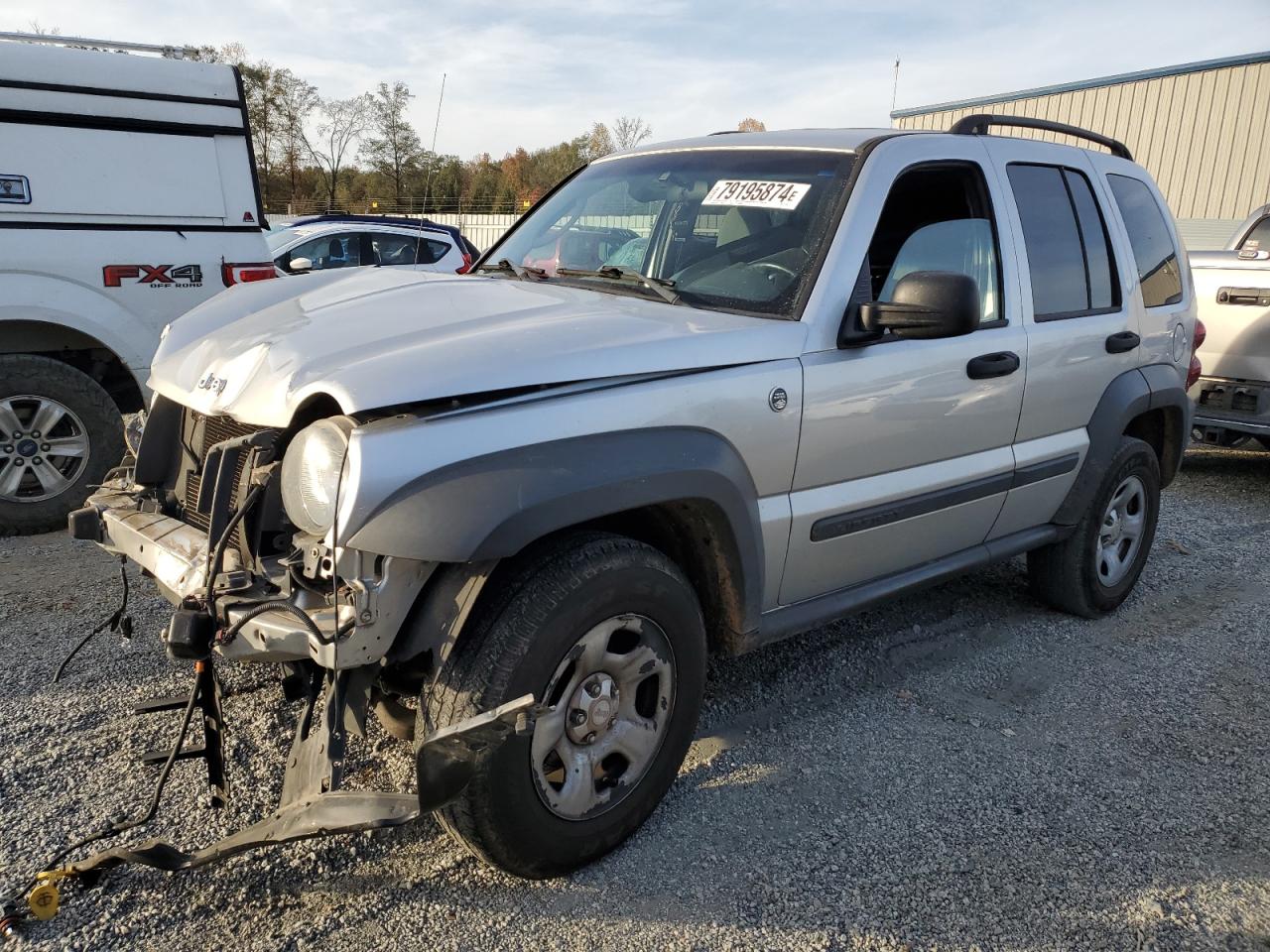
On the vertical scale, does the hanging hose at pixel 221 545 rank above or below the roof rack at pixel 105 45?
below

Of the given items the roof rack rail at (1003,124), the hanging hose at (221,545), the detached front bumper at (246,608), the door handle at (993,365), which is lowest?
the detached front bumper at (246,608)

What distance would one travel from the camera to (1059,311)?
12.8 feet

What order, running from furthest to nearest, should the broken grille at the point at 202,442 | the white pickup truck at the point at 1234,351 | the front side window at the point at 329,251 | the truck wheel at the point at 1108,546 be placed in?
the front side window at the point at 329,251, the white pickup truck at the point at 1234,351, the truck wheel at the point at 1108,546, the broken grille at the point at 202,442

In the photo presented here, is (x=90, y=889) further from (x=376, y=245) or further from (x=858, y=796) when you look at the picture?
(x=376, y=245)

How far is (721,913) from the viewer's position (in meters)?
2.51

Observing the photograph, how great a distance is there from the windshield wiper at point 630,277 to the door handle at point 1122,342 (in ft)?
6.98

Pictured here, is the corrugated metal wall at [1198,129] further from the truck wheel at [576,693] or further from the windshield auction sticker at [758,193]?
the truck wheel at [576,693]

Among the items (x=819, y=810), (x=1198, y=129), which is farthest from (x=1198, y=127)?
(x=819, y=810)

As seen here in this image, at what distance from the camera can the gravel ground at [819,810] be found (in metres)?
2.46

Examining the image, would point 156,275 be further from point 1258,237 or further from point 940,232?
point 1258,237

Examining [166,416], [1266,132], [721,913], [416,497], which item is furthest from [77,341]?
[1266,132]

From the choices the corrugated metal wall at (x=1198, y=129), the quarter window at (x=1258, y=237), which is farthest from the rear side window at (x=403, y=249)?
the corrugated metal wall at (x=1198, y=129)

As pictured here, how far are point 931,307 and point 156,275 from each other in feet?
14.4

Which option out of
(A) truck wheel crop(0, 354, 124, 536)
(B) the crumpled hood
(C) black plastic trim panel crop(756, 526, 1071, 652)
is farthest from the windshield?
(A) truck wheel crop(0, 354, 124, 536)
